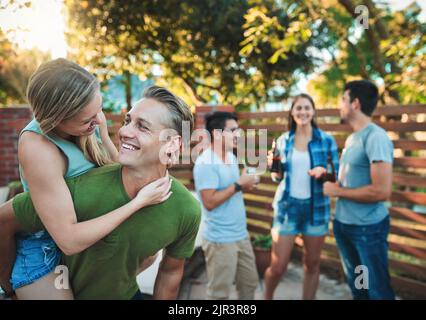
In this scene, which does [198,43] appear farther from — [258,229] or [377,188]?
[377,188]

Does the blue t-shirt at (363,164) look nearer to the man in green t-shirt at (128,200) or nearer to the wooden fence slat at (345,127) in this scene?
the wooden fence slat at (345,127)

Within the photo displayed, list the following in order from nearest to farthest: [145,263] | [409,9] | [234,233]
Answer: [145,263]
[234,233]
[409,9]

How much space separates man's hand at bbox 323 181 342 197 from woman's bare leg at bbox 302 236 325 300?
18.3 inches

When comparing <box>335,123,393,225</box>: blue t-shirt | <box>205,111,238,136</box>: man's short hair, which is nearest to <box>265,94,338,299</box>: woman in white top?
<box>335,123,393,225</box>: blue t-shirt

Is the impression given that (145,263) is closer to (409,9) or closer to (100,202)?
(100,202)

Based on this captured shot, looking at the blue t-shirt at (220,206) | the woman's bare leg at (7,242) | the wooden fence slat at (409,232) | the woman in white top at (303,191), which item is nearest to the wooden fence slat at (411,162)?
the wooden fence slat at (409,232)

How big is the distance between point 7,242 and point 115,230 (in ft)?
1.46

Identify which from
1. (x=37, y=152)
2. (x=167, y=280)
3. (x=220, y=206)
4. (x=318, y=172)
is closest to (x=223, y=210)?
(x=220, y=206)

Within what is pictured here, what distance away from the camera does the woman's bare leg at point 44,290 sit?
4.89 feet

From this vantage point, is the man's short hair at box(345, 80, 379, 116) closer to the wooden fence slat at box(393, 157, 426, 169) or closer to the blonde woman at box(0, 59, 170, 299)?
the wooden fence slat at box(393, 157, 426, 169)

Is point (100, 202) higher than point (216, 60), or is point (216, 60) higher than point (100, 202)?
point (216, 60)
